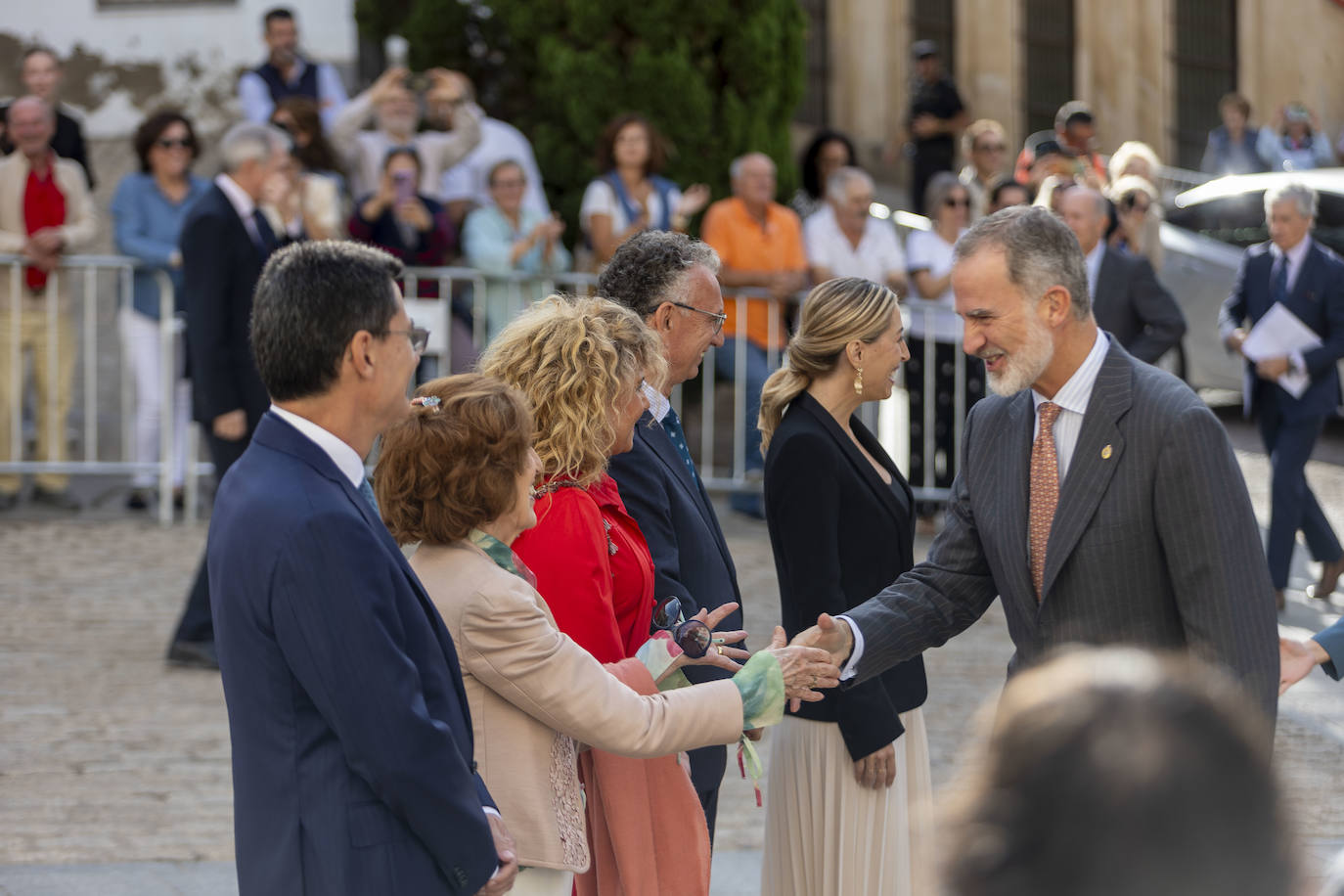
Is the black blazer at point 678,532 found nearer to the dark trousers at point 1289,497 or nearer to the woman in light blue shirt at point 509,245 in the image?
the dark trousers at point 1289,497

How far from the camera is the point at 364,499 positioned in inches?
117

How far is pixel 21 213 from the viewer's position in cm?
997

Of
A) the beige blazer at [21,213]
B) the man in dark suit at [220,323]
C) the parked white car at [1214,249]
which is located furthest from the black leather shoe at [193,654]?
the parked white car at [1214,249]

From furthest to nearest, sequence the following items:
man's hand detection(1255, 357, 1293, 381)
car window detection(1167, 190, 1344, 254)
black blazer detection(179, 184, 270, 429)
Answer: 1. car window detection(1167, 190, 1344, 254)
2. man's hand detection(1255, 357, 1293, 381)
3. black blazer detection(179, 184, 270, 429)

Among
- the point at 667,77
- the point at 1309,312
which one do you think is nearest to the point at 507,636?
the point at 1309,312

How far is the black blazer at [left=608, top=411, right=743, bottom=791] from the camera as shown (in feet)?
12.8

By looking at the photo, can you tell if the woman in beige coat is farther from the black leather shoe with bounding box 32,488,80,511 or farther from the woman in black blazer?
the black leather shoe with bounding box 32,488,80,511

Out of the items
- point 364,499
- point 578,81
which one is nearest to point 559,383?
point 364,499

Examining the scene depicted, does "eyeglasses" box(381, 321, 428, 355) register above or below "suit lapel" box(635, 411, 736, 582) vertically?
above

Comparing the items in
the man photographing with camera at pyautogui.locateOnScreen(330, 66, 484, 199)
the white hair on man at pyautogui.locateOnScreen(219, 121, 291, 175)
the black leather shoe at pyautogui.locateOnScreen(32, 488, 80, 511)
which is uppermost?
the man photographing with camera at pyautogui.locateOnScreen(330, 66, 484, 199)

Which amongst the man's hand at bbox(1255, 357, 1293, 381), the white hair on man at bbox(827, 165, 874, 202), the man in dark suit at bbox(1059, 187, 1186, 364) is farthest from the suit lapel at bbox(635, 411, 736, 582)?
the white hair on man at bbox(827, 165, 874, 202)

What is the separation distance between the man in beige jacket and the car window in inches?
331

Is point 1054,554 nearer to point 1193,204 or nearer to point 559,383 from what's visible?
point 559,383

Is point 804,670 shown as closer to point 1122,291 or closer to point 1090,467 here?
point 1090,467
